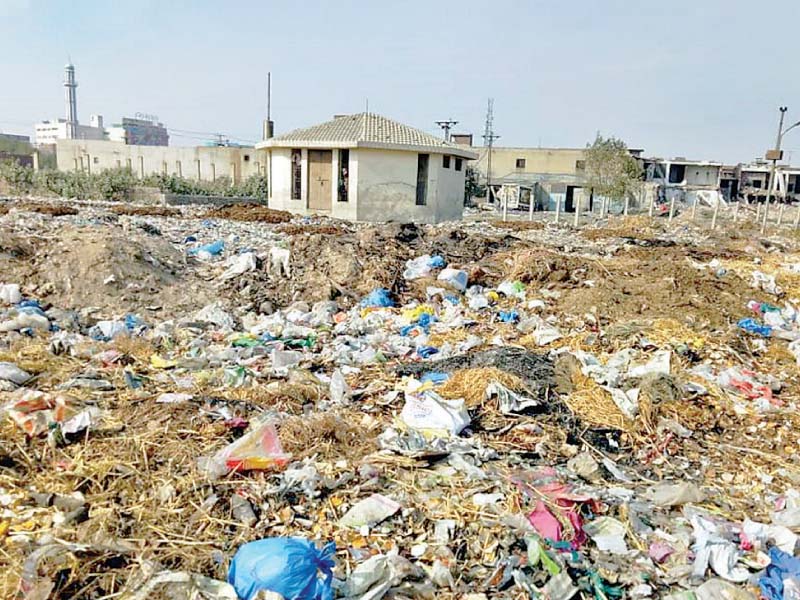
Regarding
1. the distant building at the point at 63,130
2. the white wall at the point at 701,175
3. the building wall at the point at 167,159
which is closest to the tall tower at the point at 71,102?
the distant building at the point at 63,130

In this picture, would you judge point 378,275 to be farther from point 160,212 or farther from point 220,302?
point 160,212

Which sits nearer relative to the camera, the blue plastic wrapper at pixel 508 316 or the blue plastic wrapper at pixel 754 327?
the blue plastic wrapper at pixel 754 327

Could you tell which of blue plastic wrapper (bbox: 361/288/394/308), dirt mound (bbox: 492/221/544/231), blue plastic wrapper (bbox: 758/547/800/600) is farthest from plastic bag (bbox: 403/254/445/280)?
dirt mound (bbox: 492/221/544/231)

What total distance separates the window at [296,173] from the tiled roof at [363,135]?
1.56ft

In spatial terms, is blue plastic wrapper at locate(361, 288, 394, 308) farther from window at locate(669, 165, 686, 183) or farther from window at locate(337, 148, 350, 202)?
window at locate(669, 165, 686, 183)

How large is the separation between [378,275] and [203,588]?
622 cm

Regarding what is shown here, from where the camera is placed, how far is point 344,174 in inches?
758

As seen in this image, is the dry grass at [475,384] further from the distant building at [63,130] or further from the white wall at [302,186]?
the distant building at [63,130]

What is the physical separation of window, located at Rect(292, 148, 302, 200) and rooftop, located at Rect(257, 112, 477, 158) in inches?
18.7

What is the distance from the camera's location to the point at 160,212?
16.7m

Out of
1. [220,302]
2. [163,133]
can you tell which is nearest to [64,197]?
[220,302]

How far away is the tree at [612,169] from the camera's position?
31.9 m

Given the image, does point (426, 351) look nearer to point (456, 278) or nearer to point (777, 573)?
point (456, 278)

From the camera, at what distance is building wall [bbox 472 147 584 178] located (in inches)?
1658
